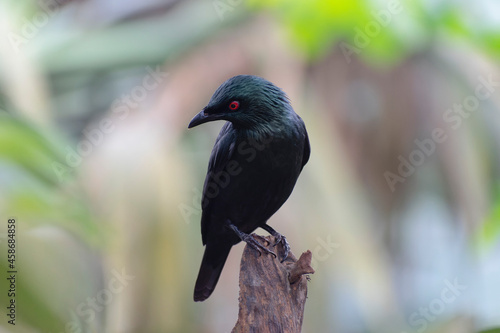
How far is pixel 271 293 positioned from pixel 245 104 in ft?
3.61

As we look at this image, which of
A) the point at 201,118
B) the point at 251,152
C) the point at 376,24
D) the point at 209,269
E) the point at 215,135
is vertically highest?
the point at 376,24

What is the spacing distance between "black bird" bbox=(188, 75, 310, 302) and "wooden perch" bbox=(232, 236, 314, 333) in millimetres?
143

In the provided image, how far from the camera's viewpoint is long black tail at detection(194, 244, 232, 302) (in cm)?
452

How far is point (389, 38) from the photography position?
6.25m

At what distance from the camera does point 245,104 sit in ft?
13.2

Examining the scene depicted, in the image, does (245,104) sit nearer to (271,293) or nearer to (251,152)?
(251,152)

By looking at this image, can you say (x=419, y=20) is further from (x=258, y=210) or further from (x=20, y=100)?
(x=20, y=100)

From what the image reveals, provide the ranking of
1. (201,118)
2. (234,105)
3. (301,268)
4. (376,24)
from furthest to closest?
1. (376,24)
2. (234,105)
3. (201,118)
4. (301,268)

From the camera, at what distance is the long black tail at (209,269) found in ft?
14.8

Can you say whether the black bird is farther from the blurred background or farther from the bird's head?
the blurred background

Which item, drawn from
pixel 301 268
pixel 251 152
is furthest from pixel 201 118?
pixel 301 268

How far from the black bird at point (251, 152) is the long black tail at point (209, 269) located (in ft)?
0.86

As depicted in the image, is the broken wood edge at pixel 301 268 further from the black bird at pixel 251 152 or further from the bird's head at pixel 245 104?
the bird's head at pixel 245 104

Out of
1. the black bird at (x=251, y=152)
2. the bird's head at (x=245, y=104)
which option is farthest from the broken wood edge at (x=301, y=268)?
the bird's head at (x=245, y=104)
